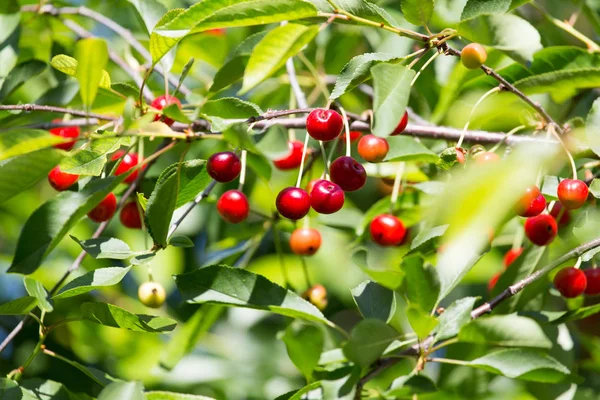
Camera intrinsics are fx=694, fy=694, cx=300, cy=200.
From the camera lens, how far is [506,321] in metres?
1.39

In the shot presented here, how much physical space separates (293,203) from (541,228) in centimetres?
58

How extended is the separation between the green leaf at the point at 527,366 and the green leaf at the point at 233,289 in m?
0.43

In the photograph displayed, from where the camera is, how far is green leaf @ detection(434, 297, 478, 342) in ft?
4.72

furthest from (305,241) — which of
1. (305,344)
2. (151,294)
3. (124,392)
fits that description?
(124,392)

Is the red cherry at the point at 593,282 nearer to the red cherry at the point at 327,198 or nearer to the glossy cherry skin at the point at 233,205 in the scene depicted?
the red cherry at the point at 327,198

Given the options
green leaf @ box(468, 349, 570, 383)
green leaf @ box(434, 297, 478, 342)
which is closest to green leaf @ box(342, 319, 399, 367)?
green leaf @ box(434, 297, 478, 342)

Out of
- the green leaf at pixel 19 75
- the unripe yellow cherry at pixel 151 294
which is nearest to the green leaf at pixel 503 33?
the unripe yellow cherry at pixel 151 294

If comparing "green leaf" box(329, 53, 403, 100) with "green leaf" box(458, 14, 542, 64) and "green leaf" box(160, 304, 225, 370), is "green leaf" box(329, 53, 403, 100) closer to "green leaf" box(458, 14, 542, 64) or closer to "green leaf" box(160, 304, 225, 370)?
"green leaf" box(458, 14, 542, 64)

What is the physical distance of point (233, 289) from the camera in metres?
1.43

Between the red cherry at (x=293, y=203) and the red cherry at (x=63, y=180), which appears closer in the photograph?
the red cherry at (x=293, y=203)

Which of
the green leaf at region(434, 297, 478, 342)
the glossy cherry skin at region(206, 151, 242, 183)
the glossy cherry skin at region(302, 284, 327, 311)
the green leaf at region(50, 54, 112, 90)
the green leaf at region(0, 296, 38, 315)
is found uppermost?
the green leaf at region(50, 54, 112, 90)

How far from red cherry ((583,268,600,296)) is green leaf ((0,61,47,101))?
1509 mm

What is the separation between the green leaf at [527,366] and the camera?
1.39 m

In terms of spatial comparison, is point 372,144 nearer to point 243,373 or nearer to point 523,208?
point 523,208
